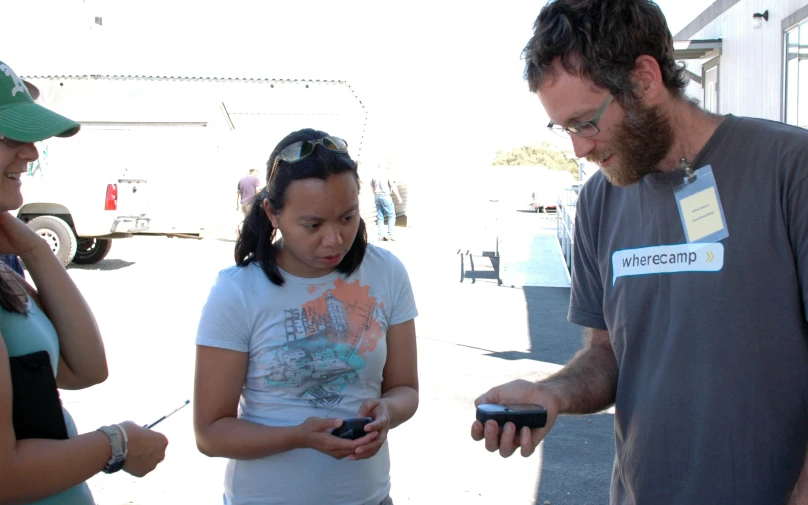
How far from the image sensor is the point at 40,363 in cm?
174

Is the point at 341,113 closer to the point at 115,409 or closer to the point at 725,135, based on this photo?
the point at 115,409

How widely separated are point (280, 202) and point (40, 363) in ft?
2.82

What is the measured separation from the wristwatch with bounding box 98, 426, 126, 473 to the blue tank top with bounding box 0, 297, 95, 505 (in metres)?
0.12

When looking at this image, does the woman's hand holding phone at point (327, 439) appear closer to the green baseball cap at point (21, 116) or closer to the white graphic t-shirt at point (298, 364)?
the white graphic t-shirt at point (298, 364)

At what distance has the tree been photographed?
2753 inches

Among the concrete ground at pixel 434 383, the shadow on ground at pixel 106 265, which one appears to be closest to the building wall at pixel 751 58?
the concrete ground at pixel 434 383

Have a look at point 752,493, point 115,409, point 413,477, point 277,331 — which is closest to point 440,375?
point 413,477

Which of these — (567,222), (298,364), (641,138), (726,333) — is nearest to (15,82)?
(298,364)

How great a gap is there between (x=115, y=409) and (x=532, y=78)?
4692 mm

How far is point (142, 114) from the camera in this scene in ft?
46.9

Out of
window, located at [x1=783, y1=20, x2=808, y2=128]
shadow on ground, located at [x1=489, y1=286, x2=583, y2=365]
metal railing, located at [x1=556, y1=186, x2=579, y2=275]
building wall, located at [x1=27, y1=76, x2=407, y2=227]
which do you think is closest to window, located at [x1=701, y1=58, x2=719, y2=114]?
metal railing, located at [x1=556, y1=186, x2=579, y2=275]

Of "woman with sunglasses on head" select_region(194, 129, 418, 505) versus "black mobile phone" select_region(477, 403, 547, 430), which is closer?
"black mobile phone" select_region(477, 403, 547, 430)

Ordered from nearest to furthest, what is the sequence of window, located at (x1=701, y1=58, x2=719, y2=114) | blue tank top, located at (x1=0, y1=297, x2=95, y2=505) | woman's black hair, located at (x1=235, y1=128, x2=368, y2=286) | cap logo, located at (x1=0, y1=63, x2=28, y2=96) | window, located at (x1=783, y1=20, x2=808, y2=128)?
blue tank top, located at (x1=0, y1=297, x2=95, y2=505) < cap logo, located at (x1=0, y1=63, x2=28, y2=96) < woman's black hair, located at (x1=235, y1=128, x2=368, y2=286) < window, located at (x1=783, y1=20, x2=808, y2=128) < window, located at (x1=701, y1=58, x2=719, y2=114)

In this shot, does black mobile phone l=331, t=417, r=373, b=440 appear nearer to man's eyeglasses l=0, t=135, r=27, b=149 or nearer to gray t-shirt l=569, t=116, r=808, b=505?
gray t-shirt l=569, t=116, r=808, b=505
